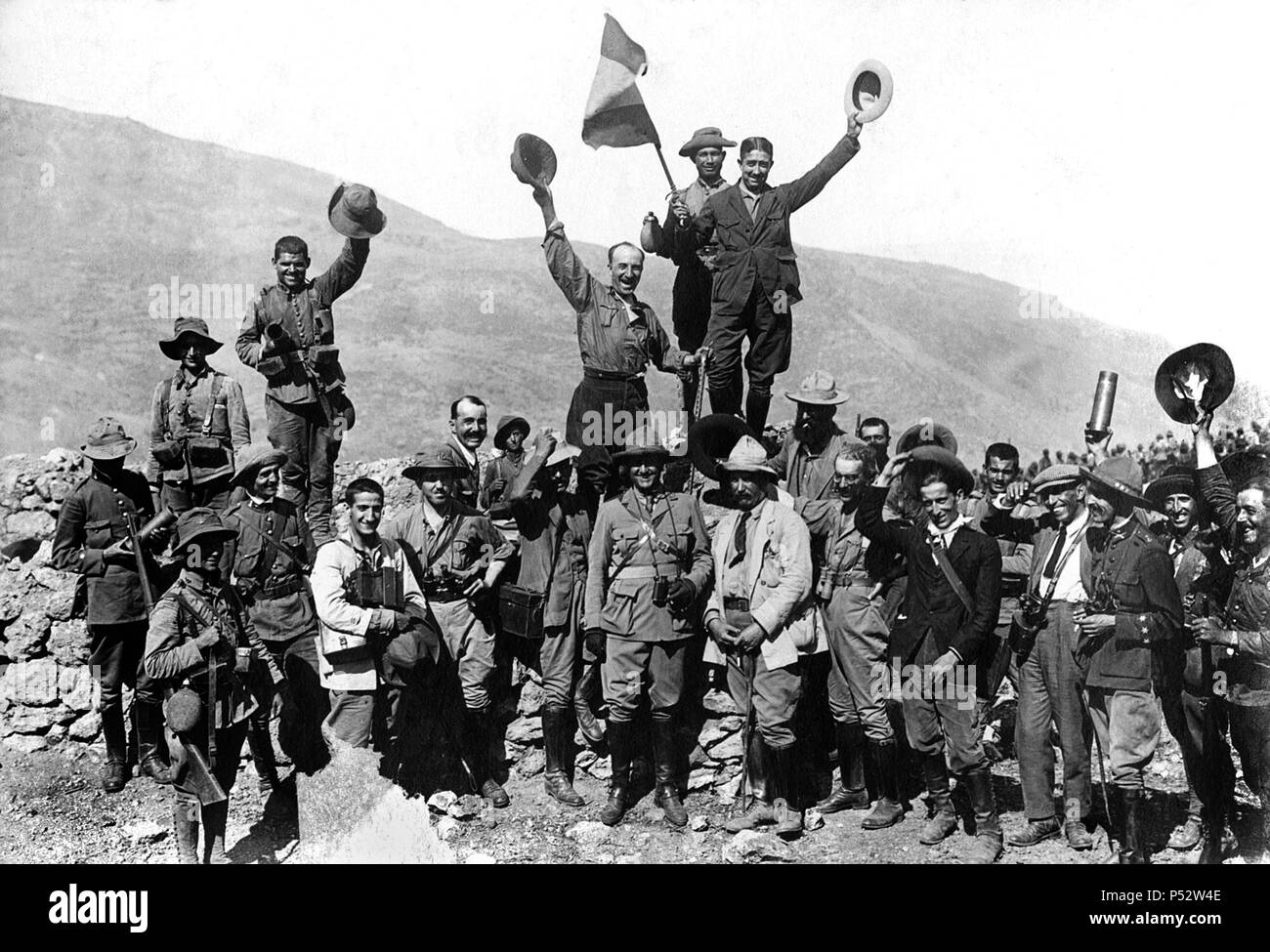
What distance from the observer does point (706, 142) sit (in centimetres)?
991

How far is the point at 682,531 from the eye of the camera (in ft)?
27.3

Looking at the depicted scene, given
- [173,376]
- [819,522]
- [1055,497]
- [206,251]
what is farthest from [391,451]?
[1055,497]

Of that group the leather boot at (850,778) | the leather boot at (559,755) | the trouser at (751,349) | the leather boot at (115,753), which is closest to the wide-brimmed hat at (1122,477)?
the leather boot at (850,778)

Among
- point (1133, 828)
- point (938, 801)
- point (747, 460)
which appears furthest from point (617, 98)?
point (1133, 828)

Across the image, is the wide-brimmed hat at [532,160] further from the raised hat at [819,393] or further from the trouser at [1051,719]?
the trouser at [1051,719]

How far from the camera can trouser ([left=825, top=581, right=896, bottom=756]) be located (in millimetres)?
8148

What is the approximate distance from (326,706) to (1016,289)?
22.3m

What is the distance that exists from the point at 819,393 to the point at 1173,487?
2461 mm

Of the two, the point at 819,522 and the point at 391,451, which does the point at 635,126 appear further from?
the point at 391,451

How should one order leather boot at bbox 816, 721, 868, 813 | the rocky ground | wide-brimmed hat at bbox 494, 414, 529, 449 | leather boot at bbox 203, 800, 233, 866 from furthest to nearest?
wide-brimmed hat at bbox 494, 414, 529, 449 → leather boot at bbox 816, 721, 868, 813 → the rocky ground → leather boot at bbox 203, 800, 233, 866

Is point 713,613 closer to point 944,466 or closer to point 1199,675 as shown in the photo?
point 944,466

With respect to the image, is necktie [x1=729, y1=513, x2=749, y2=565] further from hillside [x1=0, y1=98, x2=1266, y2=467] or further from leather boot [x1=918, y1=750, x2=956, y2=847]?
hillside [x1=0, y1=98, x2=1266, y2=467]

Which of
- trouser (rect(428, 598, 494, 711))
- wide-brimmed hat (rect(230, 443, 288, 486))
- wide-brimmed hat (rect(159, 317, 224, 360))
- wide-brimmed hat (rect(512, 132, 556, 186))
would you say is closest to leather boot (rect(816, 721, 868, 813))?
trouser (rect(428, 598, 494, 711))

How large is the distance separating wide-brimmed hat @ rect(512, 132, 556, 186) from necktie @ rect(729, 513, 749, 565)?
10.1 feet
